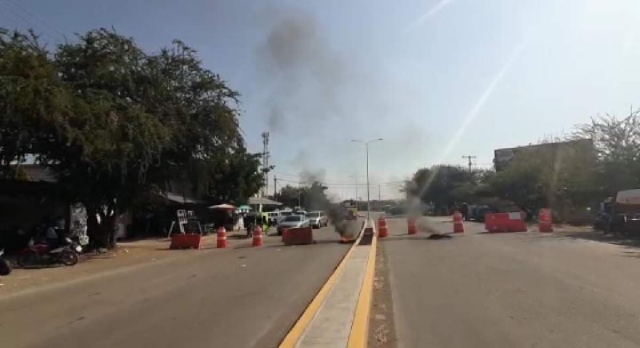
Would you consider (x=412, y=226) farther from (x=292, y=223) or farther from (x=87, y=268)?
(x=87, y=268)

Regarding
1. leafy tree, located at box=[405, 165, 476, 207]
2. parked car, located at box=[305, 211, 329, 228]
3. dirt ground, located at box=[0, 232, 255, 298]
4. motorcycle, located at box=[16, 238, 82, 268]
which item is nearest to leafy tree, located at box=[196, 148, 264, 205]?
parked car, located at box=[305, 211, 329, 228]

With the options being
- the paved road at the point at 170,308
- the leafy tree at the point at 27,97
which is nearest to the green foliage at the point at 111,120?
the leafy tree at the point at 27,97

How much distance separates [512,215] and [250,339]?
97.3 feet

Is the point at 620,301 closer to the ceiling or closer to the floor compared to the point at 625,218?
closer to the floor

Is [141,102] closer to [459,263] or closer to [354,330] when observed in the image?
[459,263]

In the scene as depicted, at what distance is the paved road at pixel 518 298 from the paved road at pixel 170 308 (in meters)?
2.03

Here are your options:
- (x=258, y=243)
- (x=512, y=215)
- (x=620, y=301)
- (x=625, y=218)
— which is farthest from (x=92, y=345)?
(x=512, y=215)

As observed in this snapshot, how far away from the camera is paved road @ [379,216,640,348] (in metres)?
8.58

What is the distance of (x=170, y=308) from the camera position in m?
11.8

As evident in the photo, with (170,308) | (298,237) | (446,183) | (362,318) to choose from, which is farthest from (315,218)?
(362,318)

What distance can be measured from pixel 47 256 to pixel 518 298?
664 inches

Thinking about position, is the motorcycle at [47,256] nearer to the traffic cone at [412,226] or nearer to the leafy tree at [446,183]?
the traffic cone at [412,226]

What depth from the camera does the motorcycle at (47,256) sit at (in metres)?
22.8

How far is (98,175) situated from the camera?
26266 millimetres
